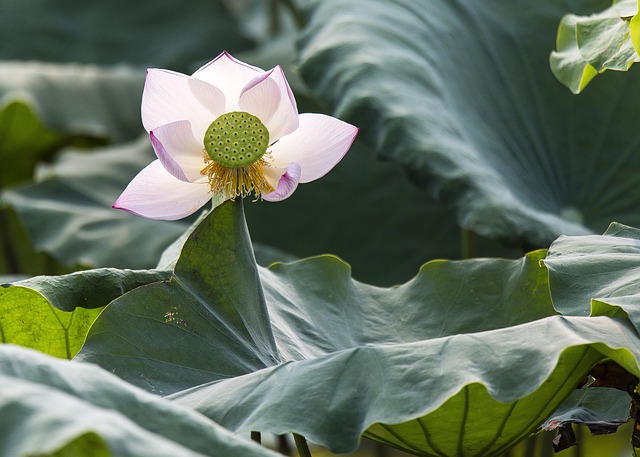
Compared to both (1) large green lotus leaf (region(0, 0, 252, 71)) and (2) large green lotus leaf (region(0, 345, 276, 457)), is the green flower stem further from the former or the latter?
(1) large green lotus leaf (region(0, 0, 252, 71))

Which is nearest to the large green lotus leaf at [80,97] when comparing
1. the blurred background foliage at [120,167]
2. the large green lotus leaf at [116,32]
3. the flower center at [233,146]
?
the blurred background foliage at [120,167]

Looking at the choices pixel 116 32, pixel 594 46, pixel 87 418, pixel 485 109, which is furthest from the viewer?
pixel 116 32

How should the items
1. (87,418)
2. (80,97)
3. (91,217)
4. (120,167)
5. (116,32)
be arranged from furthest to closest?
(116,32) < (80,97) < (120,167) < (91,217) < (87,418)

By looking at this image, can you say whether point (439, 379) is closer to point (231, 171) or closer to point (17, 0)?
point (231, 171)

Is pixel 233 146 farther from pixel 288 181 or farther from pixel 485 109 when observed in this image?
pixel 485 109

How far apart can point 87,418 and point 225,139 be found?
12.9 inches

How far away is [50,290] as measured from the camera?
72 cm

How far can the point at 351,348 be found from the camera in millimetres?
664

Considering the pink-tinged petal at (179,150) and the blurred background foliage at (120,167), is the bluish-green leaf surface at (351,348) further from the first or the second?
the blurred background foliage at (120,167)

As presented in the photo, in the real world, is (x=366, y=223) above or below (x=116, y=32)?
below

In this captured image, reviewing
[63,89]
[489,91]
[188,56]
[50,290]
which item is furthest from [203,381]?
[188,56]

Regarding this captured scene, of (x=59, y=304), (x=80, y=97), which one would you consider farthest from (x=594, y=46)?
(x=80, y=97)

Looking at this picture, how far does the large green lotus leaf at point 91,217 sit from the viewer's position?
165 cm

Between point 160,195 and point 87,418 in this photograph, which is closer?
point 87,418
